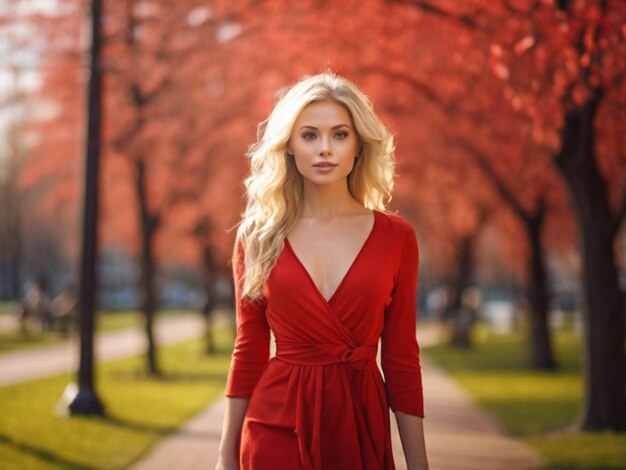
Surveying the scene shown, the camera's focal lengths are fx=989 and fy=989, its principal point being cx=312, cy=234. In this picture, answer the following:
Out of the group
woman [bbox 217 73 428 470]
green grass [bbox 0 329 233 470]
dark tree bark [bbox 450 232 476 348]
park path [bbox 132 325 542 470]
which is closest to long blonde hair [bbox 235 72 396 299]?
woman [bbox 217 73 428 470]

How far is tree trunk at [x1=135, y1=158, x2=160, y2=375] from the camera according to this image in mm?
18406

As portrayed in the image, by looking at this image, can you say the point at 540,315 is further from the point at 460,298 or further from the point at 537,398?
the point at 460,298

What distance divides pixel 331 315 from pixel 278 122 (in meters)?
0.75

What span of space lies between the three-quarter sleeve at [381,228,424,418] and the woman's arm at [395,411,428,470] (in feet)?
0.09

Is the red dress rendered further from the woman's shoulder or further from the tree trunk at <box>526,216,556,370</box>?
the tree trunk at <box>526,216,556,370</box>

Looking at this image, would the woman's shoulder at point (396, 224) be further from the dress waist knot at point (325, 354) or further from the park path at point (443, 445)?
the park path at point (443, 445)

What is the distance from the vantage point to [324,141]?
348 cm

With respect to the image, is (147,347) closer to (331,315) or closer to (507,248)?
(507,248)

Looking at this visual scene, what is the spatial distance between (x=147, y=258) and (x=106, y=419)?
23.6 ft

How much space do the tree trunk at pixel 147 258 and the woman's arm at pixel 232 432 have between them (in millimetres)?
15026

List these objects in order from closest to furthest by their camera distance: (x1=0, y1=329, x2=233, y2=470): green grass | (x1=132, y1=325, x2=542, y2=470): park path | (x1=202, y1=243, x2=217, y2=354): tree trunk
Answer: (x1=132, y1=325, x2=542, y2=470): park path, (x1=0, y1=329, x2=233, y2=470): green grass, (x1=202, y1=243, x2=217, y2=354): tree trunk

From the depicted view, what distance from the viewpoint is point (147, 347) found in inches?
741

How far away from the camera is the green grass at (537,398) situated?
940 cm

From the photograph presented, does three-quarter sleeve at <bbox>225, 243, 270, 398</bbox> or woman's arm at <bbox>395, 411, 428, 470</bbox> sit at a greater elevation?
three-quarter sleeve at <bbox>225, 243, 270, 398</bbox>
